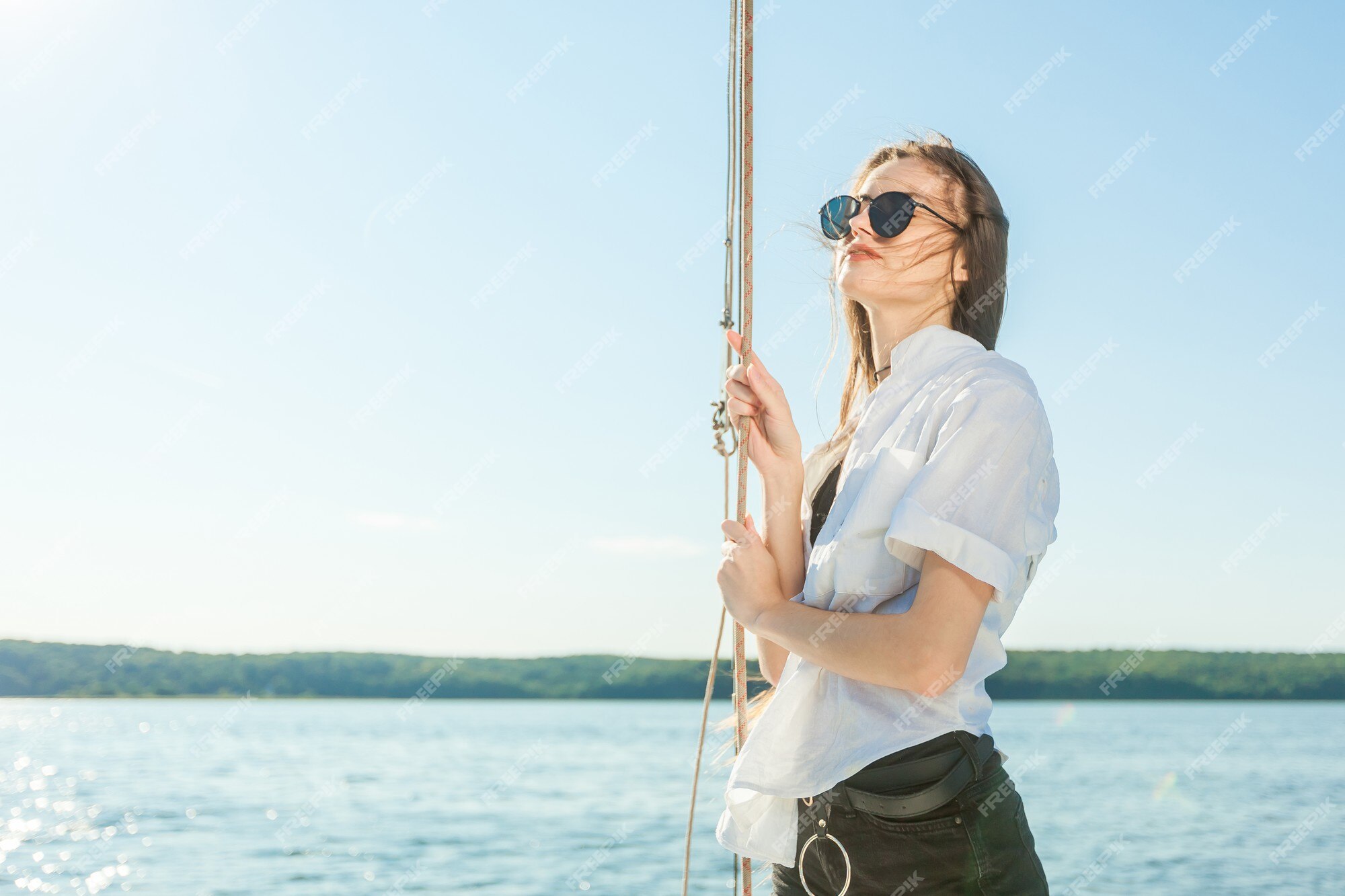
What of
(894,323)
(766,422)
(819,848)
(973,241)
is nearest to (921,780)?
(819,848)

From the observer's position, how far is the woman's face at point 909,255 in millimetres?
1920

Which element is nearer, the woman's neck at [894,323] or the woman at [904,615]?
the woman at [904,615]

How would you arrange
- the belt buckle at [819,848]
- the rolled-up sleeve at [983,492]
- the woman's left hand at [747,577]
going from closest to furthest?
1. the rolled-up sleeve at [983,492]
2. the belt buckle at [819,848]
3. the woman's left hand at [747,577]

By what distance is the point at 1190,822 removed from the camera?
2028cm

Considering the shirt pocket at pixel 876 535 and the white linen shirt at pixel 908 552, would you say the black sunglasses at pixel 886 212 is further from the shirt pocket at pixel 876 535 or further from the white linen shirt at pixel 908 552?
the shirt pocket at pixel 876 535

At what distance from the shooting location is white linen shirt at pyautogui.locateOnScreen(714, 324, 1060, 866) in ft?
5.02

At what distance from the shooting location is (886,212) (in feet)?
6.31

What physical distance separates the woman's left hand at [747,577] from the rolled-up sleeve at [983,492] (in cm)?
31

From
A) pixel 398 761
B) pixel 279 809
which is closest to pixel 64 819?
pixel 279 809

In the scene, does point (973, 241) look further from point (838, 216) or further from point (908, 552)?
point (908, 552)

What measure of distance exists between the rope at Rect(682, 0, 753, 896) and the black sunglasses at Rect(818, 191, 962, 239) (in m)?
0.19

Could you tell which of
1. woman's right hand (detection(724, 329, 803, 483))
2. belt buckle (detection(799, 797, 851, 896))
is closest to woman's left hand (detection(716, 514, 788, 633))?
woman's right hand (detection(724, 329, 803, 483))

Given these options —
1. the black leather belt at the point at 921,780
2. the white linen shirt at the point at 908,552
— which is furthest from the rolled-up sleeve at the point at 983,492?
the black leather belt at the point at 921,780

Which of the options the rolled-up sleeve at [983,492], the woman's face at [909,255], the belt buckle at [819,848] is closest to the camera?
the rolled-up sleeve at [983,492]
